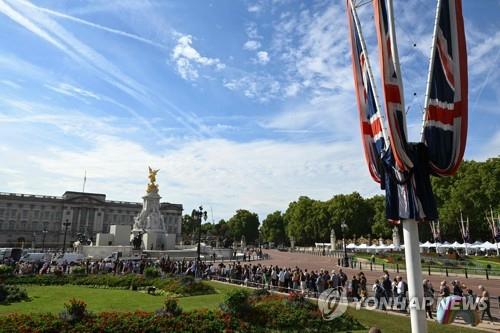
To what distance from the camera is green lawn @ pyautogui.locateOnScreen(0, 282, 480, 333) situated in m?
13.8

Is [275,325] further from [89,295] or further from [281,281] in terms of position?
[89,295]

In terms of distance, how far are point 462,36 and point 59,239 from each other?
452 ft

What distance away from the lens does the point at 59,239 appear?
414 feet

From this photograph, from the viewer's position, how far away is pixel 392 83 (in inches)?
389

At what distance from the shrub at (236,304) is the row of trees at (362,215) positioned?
53032 millimetres

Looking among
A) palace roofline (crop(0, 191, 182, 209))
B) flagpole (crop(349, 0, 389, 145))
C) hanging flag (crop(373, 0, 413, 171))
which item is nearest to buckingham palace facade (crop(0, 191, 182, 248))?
palace roofline (crop(0, 191, 182, 209))

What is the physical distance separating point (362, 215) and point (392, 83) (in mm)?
88987

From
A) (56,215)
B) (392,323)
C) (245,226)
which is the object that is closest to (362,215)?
(245,226)

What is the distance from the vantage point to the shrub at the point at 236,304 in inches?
540

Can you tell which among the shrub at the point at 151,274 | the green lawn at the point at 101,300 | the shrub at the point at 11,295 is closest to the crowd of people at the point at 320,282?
the green lawn at the point at 101,300

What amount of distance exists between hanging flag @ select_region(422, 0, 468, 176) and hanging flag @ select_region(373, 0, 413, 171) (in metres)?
0.77

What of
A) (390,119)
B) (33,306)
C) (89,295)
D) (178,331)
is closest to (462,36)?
(390,119)

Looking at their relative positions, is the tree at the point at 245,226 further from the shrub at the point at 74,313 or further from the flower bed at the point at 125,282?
the shrub at the point at 74,313

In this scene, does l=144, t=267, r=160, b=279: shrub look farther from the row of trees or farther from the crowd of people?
the row of trees
